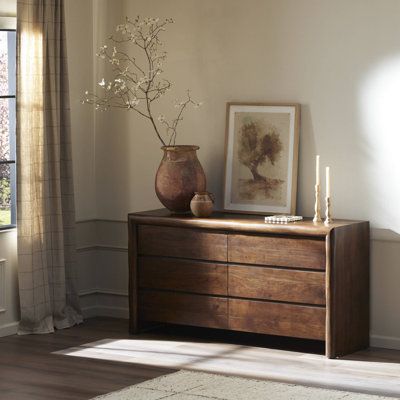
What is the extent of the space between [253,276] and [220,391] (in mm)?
1174

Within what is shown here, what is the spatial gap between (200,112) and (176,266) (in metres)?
1.14

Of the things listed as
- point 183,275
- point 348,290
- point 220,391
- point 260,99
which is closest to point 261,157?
point 260,99

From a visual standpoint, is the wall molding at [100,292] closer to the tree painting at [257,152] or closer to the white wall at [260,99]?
the white wall at [260,99]

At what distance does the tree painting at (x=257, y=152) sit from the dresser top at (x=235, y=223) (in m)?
0.20

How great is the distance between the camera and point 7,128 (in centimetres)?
651

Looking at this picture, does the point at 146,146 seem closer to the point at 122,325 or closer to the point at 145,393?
the point at 122,325

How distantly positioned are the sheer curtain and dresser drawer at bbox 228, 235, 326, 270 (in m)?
1.32

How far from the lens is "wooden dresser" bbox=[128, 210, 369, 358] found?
573cm

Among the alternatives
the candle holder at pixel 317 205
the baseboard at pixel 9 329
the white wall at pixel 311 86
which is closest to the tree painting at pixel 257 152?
the white wall at pixel 311 86

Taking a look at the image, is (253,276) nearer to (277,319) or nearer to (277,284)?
(277,284)

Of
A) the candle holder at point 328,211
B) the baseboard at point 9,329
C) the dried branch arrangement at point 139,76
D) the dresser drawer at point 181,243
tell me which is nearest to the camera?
the candle holder at point 328,211

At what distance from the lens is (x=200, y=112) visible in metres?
6.67

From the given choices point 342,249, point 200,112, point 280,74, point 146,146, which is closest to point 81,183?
point 146,146

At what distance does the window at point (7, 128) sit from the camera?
6441mm
